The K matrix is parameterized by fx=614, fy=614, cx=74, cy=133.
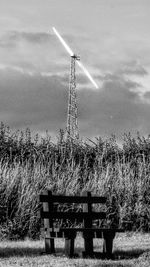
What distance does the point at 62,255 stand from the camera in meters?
11.5

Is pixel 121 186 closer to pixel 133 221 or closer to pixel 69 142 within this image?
pixel 133 221

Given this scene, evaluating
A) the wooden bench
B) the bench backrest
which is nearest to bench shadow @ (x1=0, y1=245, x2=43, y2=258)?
the wooden bench

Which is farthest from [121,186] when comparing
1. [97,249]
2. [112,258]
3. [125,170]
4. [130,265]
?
[130,265]

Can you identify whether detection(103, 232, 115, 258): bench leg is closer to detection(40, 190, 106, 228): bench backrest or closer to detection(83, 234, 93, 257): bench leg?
detection(83, 234, 93, 257): bench leg

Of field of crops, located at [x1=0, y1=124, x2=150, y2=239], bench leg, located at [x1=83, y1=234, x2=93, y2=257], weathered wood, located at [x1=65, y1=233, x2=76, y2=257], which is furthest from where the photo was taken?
field of crops, located at [x1=0, y1=124, x2=150, y2=239]

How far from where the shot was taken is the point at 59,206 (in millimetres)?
16656

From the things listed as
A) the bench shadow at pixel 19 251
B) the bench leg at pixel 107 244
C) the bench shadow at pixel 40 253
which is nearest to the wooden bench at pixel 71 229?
the bench leg at pixel 107 244

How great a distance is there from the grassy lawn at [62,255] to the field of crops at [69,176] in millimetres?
1311

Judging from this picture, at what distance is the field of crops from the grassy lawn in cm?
131

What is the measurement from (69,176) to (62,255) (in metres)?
6.20

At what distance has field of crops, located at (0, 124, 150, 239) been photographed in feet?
52.1

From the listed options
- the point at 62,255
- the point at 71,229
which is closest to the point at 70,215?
the point at 62,255

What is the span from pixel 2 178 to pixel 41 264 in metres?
6.15

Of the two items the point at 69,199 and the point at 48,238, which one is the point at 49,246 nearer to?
the point at 48,238
